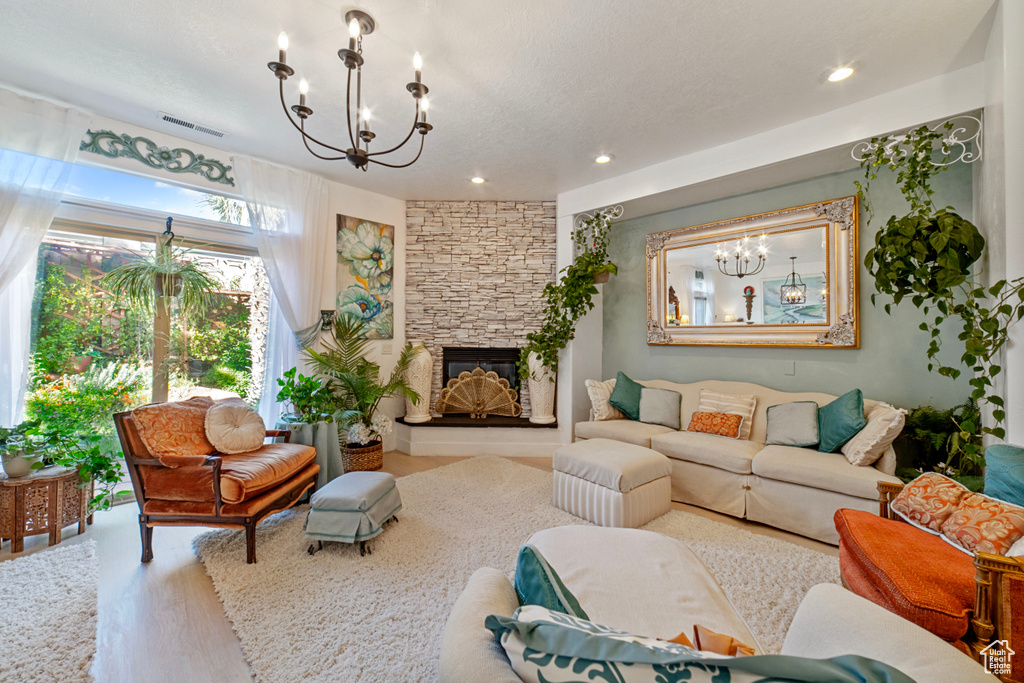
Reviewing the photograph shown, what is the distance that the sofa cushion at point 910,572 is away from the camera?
133 centimetres

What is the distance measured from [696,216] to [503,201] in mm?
2071

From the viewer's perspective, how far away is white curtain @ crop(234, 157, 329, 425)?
374 cm

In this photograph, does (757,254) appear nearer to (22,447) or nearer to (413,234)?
(413,234)

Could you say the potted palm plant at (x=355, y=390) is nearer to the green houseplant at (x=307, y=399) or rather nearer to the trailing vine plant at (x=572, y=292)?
the green houseplant at (x=307, y=399)

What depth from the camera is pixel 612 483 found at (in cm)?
272

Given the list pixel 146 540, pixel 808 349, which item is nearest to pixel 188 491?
pixel 146 540

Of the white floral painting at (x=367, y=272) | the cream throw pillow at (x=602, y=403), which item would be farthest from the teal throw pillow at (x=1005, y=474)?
the white floral painting at (x=367, y=272)

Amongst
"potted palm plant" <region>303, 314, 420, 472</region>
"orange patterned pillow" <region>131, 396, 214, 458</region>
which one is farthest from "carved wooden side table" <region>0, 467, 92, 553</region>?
"potted palm plant" <region>303, 314, 420, 472</region>

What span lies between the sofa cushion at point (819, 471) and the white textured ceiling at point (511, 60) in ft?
7.66

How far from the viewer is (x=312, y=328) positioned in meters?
4.05

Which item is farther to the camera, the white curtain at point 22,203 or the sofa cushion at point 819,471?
the white curtain at point 22,203

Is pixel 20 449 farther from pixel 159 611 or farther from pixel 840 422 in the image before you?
pixel 840 422

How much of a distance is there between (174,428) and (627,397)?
3.50 meters

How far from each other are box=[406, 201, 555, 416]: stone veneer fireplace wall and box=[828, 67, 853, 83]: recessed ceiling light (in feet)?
9.00
